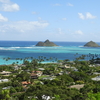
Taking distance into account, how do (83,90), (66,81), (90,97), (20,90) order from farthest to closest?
(66,81) < (20,90) < (83,90) < (90,97)

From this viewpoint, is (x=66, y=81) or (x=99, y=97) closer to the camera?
(x=99, y=97)

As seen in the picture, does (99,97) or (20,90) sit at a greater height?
(99,97)

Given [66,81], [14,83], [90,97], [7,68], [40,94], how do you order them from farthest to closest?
[7,68] < [66,81] < [14,83] < [40,94] < [90,97]

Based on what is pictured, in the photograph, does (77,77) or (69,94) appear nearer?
(69,94)

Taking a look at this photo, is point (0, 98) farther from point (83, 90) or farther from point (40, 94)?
point (83, 90)

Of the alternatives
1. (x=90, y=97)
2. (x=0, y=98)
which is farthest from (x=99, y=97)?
(x=0, y=98)

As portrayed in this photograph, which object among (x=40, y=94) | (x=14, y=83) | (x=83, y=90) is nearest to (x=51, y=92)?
(x=40, y=94)

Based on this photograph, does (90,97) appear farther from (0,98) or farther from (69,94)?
(0,98)

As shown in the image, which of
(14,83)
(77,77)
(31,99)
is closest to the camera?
(31,99)

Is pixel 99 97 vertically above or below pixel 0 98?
above
